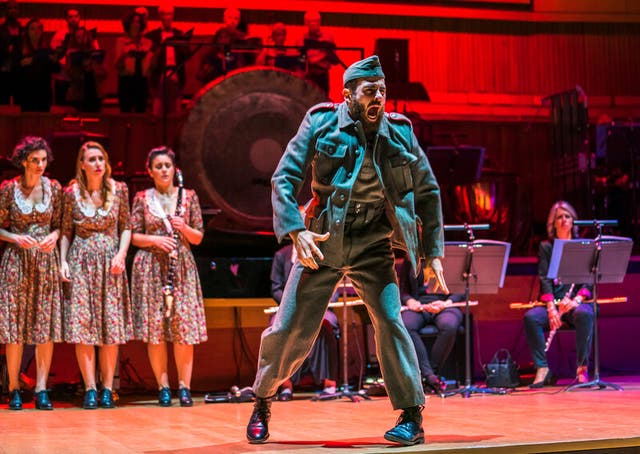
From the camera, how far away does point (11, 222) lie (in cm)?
710

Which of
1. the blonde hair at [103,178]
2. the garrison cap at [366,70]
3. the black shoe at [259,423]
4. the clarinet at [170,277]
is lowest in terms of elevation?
the black shoe at [259,423]

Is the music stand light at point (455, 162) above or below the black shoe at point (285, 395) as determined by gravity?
above

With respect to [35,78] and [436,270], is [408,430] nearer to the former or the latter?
[436,270]

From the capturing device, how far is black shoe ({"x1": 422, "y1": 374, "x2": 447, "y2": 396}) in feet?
24.8

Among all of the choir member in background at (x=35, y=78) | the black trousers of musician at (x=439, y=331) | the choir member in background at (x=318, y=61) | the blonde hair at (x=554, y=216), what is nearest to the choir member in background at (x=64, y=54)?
the choir member in background at (x=35, y=78)

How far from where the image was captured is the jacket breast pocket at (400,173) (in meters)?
4.56

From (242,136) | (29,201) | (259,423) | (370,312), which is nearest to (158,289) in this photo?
(29,201)

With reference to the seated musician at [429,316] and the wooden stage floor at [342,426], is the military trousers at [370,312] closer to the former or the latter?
the wooden stage floor at [342,426]

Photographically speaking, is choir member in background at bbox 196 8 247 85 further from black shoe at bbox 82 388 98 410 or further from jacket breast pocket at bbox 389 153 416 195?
jacket breast pocket at bbox 389 153 416 195

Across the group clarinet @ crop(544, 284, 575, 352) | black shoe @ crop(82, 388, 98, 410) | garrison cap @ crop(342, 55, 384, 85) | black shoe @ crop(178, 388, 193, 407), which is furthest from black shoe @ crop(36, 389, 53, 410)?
clarinet @ crop(544, 284, 575, 352)

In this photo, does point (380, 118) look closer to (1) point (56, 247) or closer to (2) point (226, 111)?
(1) point (56, 247)

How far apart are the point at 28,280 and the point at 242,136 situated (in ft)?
11.3

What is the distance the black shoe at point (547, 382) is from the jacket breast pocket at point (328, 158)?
4295 millimetres

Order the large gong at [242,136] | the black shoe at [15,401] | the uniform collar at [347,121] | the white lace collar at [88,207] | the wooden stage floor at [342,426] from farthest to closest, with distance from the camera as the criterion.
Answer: the large gong at [242,136]
the white lace collar at [88,207]
the black shoe at [15,401]
the uniform collar at [347,121]
the wooden stage floor at [342,426]
